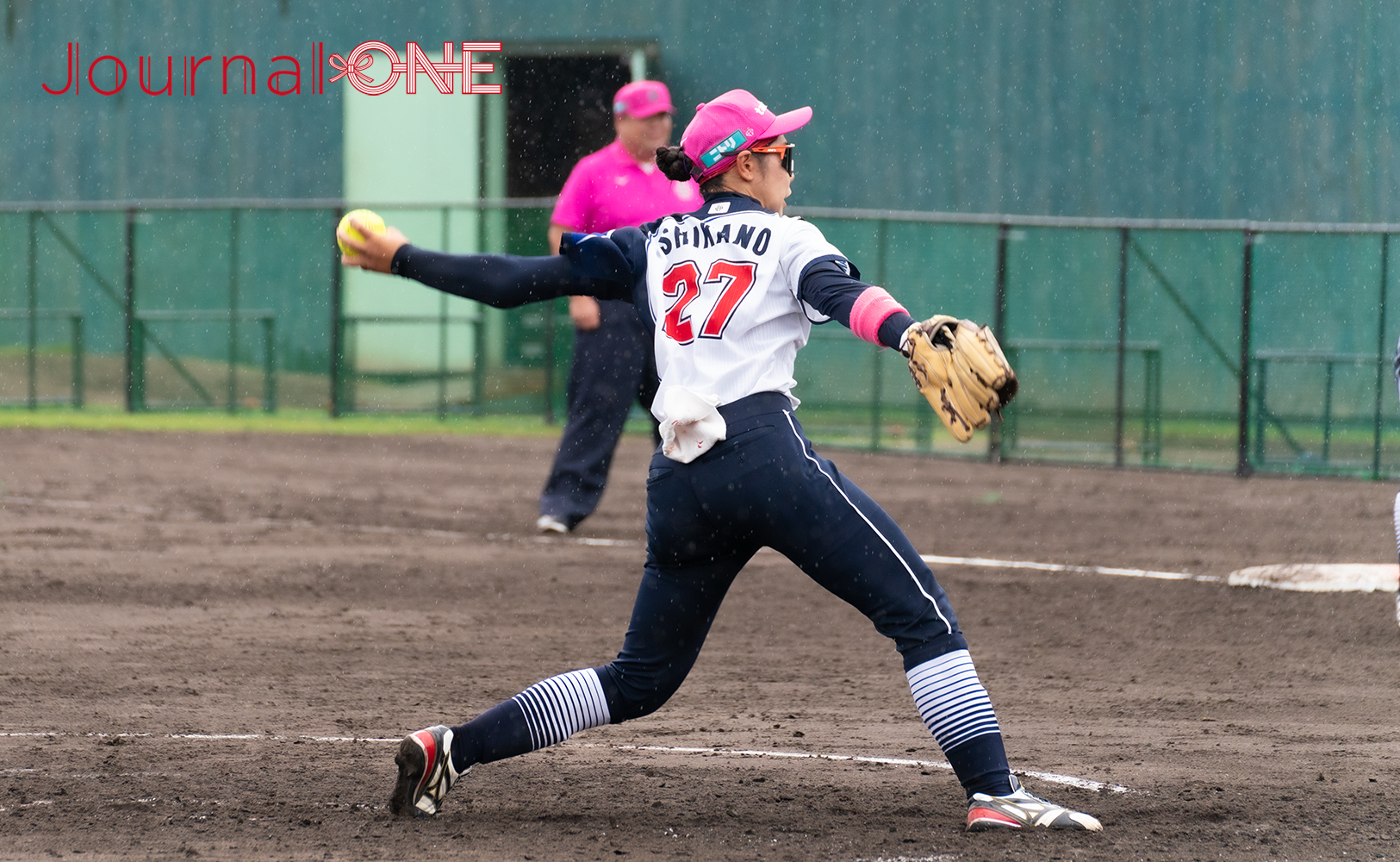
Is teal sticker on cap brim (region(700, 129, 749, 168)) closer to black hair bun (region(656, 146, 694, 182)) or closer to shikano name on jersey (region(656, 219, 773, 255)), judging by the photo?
black hair bun (region(656, 146, 694, 182))

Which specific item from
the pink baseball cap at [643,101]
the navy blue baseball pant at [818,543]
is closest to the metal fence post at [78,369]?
the pink baseball cap at [643,101]

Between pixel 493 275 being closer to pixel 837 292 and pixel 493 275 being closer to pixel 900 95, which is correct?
pixel 837 292

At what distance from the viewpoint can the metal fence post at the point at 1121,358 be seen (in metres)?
15.0

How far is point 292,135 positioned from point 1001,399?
18.4 meters

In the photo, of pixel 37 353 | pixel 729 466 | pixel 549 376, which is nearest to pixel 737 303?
pixel 729 466

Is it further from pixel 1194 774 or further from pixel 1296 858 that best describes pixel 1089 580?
pixel 1296 858

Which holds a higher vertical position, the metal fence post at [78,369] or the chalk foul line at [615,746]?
the metal fence post at [78,369]

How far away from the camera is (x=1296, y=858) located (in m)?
4.03

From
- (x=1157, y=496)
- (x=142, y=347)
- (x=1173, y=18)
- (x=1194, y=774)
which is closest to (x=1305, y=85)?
(x=1173, y=18)

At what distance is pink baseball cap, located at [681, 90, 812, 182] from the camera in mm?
4316

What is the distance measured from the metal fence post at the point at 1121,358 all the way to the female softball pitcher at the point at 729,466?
36.6ft

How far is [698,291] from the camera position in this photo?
166 inches

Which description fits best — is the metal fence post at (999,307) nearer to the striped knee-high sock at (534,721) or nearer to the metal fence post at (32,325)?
the metal fence post at (32,325)

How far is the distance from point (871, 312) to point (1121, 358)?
467 inches
